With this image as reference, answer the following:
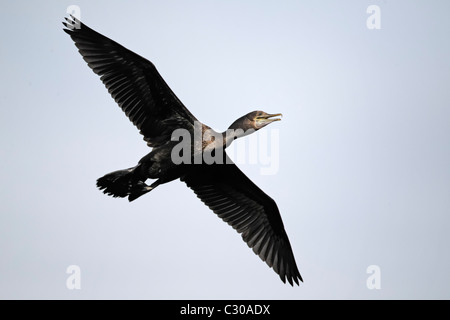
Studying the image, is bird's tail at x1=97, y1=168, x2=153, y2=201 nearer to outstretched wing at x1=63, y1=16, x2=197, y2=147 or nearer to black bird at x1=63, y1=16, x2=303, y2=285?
black bird at x1=63, y1=16, x2=303, y2=285

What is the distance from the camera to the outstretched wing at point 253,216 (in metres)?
10.4

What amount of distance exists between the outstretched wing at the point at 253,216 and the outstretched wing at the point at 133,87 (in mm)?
1342

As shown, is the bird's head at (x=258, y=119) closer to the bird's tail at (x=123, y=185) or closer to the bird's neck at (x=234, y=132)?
the bird's neck at (x=234, y=132)

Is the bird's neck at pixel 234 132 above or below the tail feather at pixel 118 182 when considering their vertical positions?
above

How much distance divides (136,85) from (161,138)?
0.80 meters

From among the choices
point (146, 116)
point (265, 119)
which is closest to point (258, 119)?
point (265, 119)

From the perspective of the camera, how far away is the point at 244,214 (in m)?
10.6

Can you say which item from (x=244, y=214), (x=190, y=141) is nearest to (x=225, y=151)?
(x=190, y=141)

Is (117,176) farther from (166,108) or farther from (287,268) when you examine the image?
(287,268)

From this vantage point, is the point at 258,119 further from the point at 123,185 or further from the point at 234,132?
the point at 123,185

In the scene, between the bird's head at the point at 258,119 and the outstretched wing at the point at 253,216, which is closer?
the bird's head at the point at 258,119

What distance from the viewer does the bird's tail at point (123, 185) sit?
9125mm

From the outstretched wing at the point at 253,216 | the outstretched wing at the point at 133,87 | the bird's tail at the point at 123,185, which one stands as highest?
the outstretched wing at the point at 133,87

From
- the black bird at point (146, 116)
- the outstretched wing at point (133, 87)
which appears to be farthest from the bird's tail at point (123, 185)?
the outstretched wing at point (133, 87)
